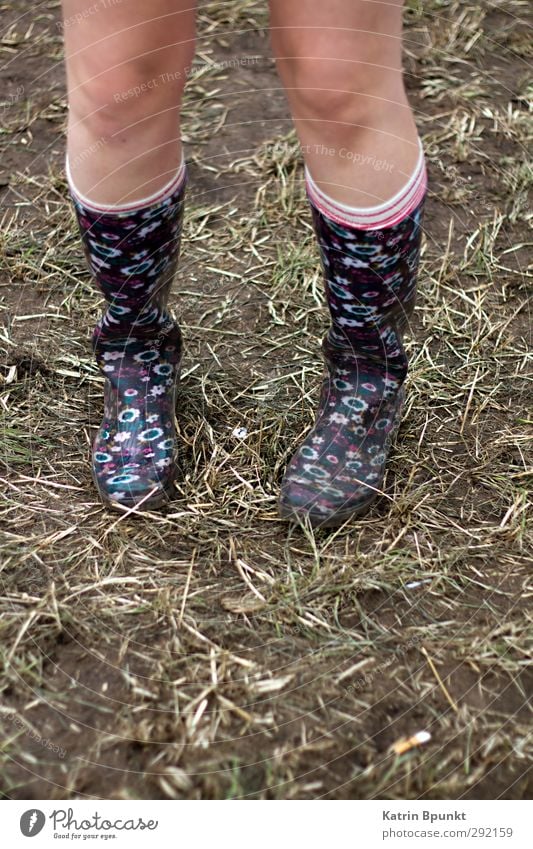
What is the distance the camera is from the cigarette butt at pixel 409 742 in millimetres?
924

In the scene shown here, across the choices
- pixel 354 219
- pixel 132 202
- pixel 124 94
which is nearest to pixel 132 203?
pixel 132 202

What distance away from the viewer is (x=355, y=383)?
117cm

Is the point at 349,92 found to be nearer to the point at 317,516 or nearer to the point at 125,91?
the point at 125,91

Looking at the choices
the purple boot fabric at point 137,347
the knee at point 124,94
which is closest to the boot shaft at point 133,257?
the purple boot fabric at point 137,347

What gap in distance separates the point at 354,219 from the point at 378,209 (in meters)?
0.03

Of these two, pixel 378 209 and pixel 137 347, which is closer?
pixel 378 209

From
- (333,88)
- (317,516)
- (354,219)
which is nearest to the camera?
(333,88)

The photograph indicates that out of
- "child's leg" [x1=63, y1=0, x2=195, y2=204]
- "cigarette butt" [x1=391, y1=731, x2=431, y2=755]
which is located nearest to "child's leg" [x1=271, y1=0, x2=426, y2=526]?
"child's leg" [x1=63, y1=0, x2=195, y2=204]

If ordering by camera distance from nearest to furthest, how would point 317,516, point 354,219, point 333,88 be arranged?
point 333,88 → point 354,219 → point 317,516

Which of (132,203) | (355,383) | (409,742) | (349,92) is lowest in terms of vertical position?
(409,742)

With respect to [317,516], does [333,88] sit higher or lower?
higher

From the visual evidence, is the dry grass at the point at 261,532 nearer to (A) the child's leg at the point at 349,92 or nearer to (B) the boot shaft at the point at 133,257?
(B) the boot shaft at the point at 133,257

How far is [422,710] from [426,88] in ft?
4.61

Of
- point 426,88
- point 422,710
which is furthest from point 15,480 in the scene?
point 426,88
